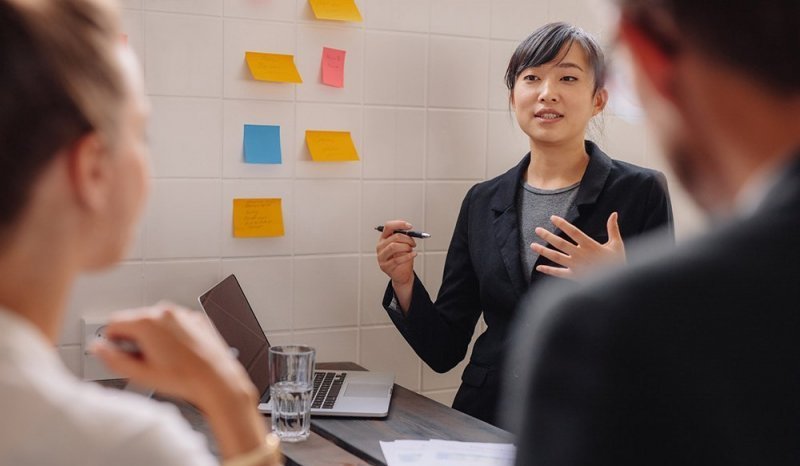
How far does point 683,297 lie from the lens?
0.54 metres

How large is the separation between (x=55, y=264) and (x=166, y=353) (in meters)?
0.18

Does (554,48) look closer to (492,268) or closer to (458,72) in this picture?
(458,72)

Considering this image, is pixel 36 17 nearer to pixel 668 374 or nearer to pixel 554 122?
pixel 668 374

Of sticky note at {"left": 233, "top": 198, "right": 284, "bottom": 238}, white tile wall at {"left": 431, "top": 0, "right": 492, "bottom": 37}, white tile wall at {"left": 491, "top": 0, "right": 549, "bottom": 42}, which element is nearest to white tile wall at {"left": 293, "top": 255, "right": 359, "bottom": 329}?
sticky note at {"left": 233, "top": 198, "right": 284, "bottom": 238}

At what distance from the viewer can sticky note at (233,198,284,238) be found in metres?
2.47

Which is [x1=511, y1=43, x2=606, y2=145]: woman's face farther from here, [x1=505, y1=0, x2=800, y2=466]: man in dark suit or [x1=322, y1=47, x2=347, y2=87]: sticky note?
[x1=505, y1=0, x2=800, y2=466]: man in dark suit

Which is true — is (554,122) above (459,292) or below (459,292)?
above

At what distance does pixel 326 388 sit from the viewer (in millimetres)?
2137

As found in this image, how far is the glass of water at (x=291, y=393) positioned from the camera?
1.80m

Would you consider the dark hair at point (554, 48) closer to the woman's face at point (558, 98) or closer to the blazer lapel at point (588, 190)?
the woman's face at point (558, 98)

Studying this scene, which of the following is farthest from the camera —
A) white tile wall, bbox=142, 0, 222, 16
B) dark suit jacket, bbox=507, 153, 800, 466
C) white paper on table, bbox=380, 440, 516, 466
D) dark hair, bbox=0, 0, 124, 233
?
white tile wall, bbox=142, 0, 222, 16

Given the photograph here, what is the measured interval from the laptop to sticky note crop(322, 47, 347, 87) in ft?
2.08

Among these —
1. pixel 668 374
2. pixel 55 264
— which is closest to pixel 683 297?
pixel 668 374

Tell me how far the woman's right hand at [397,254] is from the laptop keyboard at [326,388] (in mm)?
326
